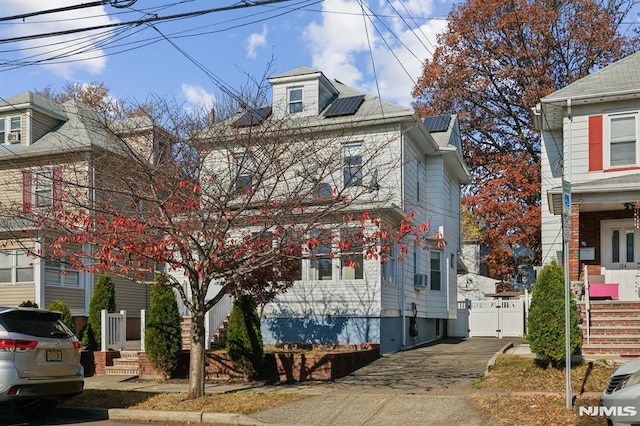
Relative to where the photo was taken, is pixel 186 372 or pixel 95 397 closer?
pixel 95 397

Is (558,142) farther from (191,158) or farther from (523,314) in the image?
(191,158)

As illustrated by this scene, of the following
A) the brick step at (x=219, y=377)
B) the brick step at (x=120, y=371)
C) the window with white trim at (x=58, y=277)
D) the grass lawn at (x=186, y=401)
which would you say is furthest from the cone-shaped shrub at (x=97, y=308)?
the window with white trim at (x=58, y=277)

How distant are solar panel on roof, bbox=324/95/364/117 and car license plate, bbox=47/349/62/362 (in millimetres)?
12423

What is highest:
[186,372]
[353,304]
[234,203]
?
[234,203]

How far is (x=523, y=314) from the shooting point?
25625mm

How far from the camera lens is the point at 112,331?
663 inches

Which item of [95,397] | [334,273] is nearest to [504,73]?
[334,273]

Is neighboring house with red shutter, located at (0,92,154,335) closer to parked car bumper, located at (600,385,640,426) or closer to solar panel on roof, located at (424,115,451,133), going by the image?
solar panel on roof, located at (424,115,451,133)

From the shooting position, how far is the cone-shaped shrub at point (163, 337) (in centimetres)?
1486

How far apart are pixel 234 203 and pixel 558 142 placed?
45.5 feet

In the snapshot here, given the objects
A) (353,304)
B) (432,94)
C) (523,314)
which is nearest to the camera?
(353,304)

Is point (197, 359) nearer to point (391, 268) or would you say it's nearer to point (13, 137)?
point (391, 268)

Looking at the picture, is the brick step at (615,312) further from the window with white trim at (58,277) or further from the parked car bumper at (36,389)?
the window with white trim at (58,277)

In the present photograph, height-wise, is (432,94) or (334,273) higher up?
(432,94)
